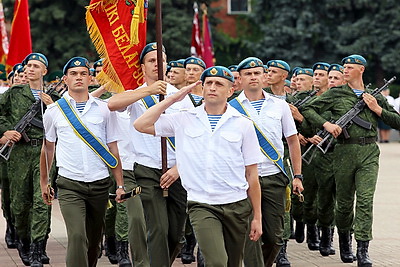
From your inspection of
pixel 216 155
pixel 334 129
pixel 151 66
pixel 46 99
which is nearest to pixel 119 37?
pixel 151 66

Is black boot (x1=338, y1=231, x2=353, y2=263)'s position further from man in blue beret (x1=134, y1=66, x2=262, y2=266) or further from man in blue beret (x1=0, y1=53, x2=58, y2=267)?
man in blue beret (x1=134, y1=66, x2=262, y2=266)

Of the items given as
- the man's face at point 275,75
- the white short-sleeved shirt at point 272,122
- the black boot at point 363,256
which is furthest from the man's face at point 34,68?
the black boot at point 363,256

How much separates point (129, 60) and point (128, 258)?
268 cm

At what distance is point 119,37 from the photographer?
9.05m

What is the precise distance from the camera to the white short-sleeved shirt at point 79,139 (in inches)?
332

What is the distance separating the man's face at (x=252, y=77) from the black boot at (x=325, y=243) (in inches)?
132

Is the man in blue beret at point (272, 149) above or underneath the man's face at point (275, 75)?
underneath

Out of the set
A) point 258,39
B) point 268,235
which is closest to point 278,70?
point 268,235

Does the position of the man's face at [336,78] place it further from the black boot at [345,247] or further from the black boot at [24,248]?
the black boot at [24,248]

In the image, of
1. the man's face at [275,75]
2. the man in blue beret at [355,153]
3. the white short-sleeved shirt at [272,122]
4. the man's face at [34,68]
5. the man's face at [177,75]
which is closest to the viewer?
the white short-sleeved shirt at [272,122]

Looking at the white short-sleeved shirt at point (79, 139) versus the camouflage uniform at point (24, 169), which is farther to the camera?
the camouflage uniform at point (24, 169)

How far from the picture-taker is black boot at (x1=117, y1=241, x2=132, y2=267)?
10.6 m

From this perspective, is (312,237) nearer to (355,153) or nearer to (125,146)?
(355,153)

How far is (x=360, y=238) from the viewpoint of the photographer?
33.9 feet
